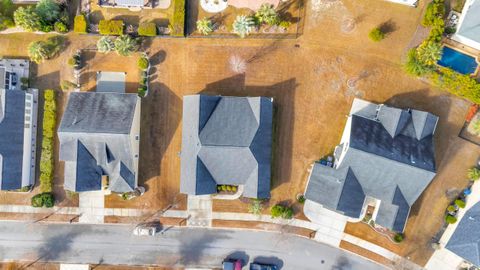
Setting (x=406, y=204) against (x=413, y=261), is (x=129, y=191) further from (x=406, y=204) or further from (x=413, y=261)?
(x=413, y=261)

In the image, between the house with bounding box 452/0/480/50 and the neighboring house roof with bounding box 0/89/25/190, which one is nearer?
the house with bounding box 452/0/480/50

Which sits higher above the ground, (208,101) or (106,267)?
(208,101)

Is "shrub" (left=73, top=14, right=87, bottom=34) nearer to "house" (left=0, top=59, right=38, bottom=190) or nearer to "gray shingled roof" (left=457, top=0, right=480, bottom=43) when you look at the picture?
"house" (left=0, top=59, right=38, bottom=190)

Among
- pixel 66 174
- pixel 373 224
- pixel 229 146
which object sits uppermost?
pixel 229 146

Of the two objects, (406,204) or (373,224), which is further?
(373,224)

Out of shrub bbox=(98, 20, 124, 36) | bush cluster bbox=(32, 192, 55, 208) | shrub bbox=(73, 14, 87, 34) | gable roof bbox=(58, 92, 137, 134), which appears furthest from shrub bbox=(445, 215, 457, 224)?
shrub bbox=(73, 14, 87, 34)

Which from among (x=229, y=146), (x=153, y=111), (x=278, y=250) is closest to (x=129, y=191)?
(x=153, y=111)

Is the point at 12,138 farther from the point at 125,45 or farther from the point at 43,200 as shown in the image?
the point at 125,45
